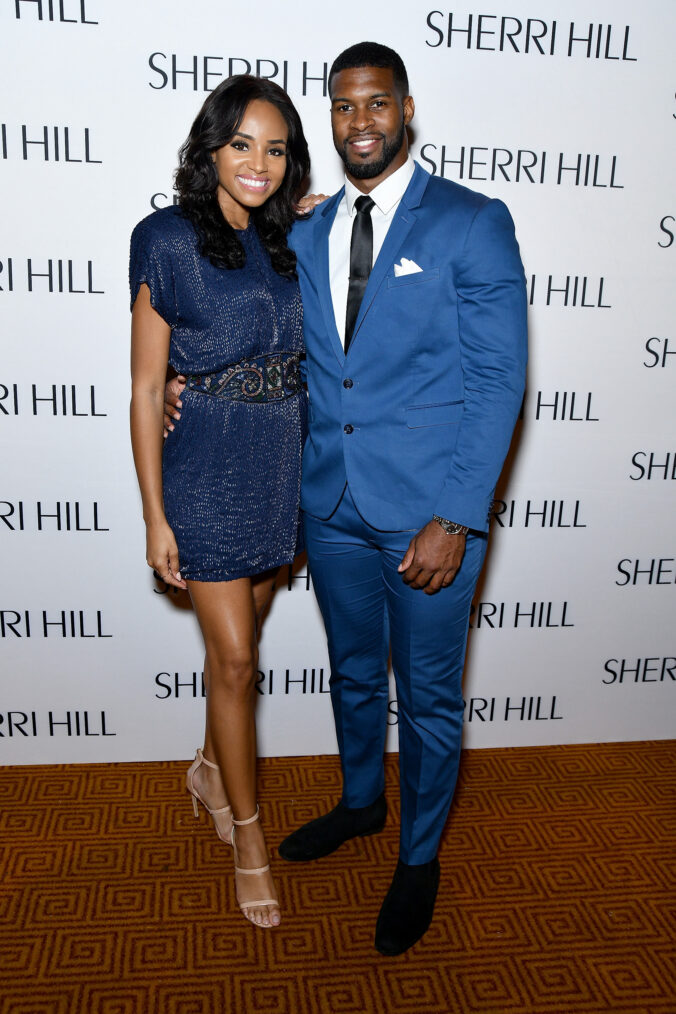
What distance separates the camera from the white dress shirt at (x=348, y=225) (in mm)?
1905

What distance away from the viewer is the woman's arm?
190 centimetres

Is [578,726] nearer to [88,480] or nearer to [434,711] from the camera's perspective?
[434,711]

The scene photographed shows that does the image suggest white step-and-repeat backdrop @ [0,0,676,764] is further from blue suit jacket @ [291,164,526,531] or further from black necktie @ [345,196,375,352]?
blue suit jacket @ [291,164,526,531]

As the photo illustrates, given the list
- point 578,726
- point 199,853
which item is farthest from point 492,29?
point 199,853

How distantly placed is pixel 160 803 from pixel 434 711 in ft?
3.18

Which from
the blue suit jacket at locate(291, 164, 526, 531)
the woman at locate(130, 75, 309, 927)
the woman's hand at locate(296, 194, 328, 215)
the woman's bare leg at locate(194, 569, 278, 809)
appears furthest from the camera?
the woman's bare leg at locate(194, 569, 278, 809)

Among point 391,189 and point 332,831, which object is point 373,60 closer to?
point 391,189

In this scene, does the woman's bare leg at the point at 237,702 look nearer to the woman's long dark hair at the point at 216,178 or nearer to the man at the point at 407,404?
the man at the point at 407,404

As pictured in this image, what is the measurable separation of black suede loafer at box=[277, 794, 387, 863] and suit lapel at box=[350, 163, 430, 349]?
4.17 ft

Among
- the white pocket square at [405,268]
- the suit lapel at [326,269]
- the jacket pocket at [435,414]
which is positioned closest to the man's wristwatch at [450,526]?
the jacket pocket at [435,414]

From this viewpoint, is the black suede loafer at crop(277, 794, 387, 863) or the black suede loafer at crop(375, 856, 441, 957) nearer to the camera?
the black suede loafer at crop(375, 856, 441, 957)

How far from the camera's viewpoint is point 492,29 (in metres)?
2.34

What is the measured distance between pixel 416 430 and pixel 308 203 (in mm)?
688

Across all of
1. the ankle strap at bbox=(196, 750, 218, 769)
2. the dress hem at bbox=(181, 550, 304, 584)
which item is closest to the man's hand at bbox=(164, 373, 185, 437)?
the dress hem at bbox=(181, 550, 304, 584)
